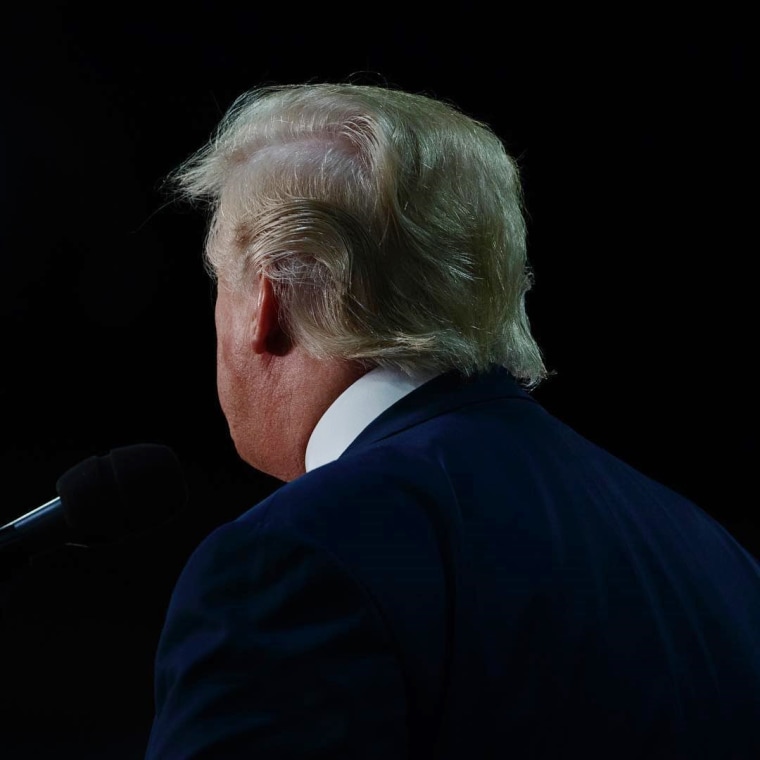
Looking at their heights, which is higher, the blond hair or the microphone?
the blond hair

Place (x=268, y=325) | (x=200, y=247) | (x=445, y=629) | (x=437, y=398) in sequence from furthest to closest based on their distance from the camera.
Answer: (x=200, y=247)
(x=268, y=325)
(x=437, y=398)
(x=445, y=629)

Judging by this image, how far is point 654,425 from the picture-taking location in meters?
2.13

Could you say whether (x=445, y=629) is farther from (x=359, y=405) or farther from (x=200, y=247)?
(x=200, y=247)

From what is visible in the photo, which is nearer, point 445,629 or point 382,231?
point 445,629

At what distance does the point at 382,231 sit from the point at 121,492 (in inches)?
12.7

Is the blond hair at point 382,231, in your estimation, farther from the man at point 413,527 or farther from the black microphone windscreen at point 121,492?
the black microphone windscreen at point 121,492

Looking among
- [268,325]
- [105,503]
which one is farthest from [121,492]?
[268,325]

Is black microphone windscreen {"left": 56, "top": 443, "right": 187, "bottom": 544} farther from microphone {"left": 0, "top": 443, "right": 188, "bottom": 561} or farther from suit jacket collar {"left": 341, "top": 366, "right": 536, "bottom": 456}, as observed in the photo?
suit jacket collar {"left": 341, "top": 366, "right": 536, "bottom": 456}

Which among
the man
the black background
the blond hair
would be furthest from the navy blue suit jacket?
the black background

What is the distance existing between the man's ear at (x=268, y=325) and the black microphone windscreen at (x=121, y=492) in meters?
0.14

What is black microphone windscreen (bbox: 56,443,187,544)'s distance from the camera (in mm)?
830

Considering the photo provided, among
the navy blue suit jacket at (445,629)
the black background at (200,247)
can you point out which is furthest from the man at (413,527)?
the black background at (200,247)

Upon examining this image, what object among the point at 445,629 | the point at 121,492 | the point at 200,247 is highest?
the point at 200,247

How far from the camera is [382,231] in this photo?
34.8 inches
